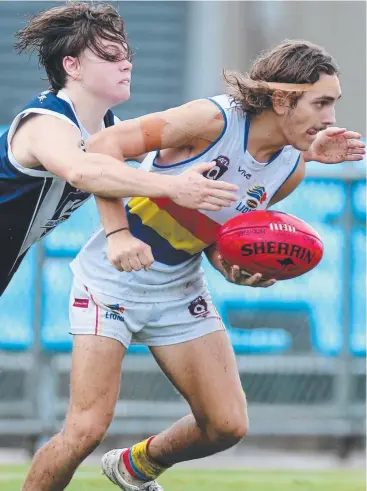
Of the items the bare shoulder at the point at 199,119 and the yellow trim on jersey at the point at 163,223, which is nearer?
the bare shoulder at the point at 199,119

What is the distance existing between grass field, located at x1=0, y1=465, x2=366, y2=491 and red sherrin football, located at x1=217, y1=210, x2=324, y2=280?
213cm

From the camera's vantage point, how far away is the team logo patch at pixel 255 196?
16.7 feet

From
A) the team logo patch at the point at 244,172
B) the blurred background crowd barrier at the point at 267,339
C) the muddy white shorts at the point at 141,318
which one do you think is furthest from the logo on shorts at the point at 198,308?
the blurred background crowd barrier at the point at 267,339

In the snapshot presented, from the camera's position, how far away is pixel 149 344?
5230 mm

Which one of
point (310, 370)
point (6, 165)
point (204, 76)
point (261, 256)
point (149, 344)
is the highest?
point (6, 165)

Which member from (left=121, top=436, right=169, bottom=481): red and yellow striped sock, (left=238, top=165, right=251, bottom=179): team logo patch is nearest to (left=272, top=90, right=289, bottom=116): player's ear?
(left=238, top=165, right=251, bottom=179): team logo patch

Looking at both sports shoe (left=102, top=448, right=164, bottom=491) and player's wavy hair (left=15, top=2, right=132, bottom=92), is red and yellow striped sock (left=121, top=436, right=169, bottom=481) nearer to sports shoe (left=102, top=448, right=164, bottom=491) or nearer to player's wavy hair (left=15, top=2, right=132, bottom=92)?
sports shoe (left=102, top=448, right=164, bottom=491)

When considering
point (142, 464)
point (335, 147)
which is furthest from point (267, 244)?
point (142, 464)

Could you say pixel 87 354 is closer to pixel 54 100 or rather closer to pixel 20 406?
pixel 54 100

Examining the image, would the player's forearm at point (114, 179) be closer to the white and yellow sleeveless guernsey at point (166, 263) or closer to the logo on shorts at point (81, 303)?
the white and yellow sleeveless guernsey at point (166, 263)

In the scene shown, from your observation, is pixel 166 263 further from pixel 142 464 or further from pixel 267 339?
pixel 267 339

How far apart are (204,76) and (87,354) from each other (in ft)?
23.0

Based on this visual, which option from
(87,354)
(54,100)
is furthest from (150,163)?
(87,354)

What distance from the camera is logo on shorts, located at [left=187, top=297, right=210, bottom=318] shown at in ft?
17.2
